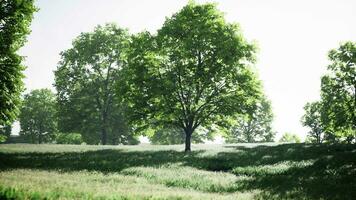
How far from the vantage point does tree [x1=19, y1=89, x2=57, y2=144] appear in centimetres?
7900

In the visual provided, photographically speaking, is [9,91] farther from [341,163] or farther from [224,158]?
[341,163]

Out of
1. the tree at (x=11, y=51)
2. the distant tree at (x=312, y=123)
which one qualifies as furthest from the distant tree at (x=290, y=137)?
the tree at (x=11, y=51)

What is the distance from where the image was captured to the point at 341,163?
1816 centimetres

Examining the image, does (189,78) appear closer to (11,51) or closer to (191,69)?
(191,69)

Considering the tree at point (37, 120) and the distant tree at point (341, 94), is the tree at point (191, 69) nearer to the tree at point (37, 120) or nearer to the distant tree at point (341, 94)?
the distant tree at point (341, 94)

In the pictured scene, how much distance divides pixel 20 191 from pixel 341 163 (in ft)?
50.8

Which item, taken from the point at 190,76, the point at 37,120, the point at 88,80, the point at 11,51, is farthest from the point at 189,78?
the point at 37,120

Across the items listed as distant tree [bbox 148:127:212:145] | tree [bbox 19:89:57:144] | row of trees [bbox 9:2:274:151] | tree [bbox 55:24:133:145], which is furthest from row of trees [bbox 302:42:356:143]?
tree [bbox 19:89:57:144]

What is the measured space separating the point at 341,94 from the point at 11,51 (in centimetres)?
3420

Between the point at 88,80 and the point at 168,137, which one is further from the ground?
the point at 88,80

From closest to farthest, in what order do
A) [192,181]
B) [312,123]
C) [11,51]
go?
1. [192,181]
2. [11,51]
3. [312,123]

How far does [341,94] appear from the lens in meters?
39.9

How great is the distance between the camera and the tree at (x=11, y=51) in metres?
23.6

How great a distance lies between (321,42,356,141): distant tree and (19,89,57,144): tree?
59.4 m
